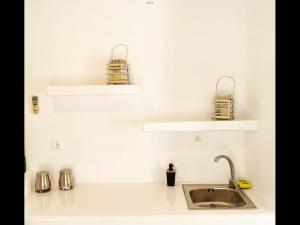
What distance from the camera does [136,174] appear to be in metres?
2.10

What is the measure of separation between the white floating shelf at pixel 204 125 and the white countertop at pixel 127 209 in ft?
1.49

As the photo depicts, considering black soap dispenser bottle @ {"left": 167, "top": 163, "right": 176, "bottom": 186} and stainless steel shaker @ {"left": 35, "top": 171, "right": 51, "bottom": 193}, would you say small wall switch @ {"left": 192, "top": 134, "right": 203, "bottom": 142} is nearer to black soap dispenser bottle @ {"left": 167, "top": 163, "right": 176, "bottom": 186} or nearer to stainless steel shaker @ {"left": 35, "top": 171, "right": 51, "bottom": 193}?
black soap dispenser bottle @ {"left": 167, "top": 163, "right": 176, "bottom": 186}

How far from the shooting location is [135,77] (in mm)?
2053

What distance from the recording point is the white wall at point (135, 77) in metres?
2.03

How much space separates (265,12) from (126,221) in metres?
1.53

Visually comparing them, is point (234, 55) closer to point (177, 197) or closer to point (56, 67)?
point (177, 197)

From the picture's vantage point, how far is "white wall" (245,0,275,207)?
5.24 feet

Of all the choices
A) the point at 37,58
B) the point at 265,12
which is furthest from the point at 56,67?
the point at 265,12

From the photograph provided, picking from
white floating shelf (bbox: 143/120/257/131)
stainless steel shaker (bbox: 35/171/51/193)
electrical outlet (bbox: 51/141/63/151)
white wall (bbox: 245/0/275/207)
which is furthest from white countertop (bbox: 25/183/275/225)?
white floating shelf (bbox: 143/120/257/131)

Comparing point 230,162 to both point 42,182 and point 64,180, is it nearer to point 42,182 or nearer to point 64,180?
point 64,180

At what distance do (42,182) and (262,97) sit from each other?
1.62m

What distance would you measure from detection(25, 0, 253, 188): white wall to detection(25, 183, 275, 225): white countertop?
0.23m

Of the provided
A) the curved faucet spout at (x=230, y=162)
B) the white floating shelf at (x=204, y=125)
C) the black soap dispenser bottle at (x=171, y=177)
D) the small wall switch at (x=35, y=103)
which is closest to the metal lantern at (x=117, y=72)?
the white floating shelf at (x=204, y=125)

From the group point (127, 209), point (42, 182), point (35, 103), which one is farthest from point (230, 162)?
point (35, 103)
